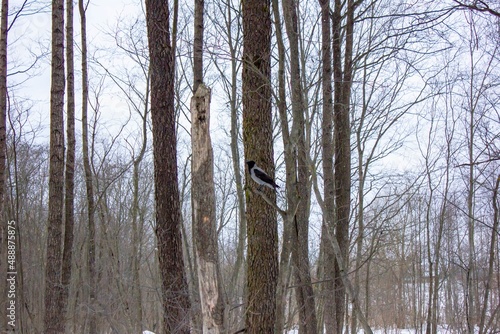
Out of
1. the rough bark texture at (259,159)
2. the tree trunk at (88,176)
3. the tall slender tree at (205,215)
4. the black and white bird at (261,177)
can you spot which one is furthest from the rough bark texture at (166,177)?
the tree trunk at (88,176)

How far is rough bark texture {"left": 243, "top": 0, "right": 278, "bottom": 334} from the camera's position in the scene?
15.0ft

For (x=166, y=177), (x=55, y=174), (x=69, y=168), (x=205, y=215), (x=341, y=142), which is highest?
(x=341, y=142)

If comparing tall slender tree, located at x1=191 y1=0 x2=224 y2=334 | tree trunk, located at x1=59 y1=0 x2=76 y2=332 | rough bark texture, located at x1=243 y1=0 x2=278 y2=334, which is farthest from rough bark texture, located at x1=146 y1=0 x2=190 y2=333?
tree trunk, located at x1=59 y1=0 x2=76 y2=332

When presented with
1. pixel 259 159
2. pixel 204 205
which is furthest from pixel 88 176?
pixel 204 205

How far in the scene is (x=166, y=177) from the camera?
5.73 m

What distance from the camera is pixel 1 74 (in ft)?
22.3

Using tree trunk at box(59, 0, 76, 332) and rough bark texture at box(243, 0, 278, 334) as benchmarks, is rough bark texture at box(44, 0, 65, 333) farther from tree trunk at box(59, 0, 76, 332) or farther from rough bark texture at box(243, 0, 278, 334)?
rough bark texture at box(243, 0, 278, 334)

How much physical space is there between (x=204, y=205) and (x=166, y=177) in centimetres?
211

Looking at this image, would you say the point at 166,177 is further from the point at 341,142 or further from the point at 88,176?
the point at 88,176

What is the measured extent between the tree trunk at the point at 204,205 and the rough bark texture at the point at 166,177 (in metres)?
1.77

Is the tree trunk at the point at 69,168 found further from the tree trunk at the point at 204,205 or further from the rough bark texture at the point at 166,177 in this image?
the tree trunk at the point at 204,205

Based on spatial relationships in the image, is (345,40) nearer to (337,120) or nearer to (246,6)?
(337,120)

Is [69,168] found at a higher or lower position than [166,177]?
higher

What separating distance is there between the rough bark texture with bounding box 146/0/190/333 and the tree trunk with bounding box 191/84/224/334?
5.81ft
